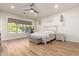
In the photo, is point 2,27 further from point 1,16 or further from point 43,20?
point 43,20

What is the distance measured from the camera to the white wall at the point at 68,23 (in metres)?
4.25

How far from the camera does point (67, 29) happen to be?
15.9 ft

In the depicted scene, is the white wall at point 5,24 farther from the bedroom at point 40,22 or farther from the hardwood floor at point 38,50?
the hardwood floor at point 38,50

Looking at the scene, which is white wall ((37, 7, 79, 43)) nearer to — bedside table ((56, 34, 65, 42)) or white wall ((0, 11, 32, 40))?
bedside table ((56, 34, 65, 42))

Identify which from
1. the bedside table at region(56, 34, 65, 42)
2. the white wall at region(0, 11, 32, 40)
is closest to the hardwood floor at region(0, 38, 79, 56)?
the white wall at region(0, 11, 32, 40)

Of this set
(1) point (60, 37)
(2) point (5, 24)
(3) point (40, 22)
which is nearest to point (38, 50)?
(3) point (40, 22)

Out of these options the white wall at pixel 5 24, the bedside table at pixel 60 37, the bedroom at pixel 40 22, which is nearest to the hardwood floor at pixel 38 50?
the bedroom at pixel 40 22

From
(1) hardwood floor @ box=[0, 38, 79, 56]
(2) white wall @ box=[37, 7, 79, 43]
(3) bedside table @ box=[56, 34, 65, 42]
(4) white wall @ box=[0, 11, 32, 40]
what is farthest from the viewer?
(3) bedside table @ box=[56, 34, 65, 42]

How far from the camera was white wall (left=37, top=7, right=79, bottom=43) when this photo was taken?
4.25 meters

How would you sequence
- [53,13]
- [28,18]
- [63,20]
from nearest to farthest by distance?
[53,13] < [28,18] < [63,20]

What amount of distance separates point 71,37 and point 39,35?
2069 millimetres

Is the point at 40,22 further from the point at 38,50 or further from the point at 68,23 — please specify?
the point at 38,50

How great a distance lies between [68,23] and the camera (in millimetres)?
4777

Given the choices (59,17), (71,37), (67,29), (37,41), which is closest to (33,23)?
(37,41)
